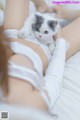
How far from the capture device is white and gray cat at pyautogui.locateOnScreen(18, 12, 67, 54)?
1.08 meters

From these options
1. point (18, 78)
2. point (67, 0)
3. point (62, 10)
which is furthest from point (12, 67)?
point (67, 0)

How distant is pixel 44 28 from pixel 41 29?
13 mm

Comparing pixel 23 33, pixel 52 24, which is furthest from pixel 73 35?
pixel 23 33

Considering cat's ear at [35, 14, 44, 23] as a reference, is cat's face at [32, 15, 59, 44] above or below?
below

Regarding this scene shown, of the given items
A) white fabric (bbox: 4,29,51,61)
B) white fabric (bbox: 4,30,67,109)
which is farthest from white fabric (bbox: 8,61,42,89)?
white fabric (bbox: 4,29,51,61)

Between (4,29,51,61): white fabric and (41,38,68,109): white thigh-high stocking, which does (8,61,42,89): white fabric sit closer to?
(41,38,68,109): white thigh-high stocking

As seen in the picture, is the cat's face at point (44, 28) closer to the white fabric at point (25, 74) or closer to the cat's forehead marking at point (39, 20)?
the cat's forehead marking at point (39, 20)

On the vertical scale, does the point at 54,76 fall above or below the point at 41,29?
below

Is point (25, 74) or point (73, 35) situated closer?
point (25, 74)

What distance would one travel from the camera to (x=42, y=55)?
3.41 feet

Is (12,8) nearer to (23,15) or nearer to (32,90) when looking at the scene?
(23,15)

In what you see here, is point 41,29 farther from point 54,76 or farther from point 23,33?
point 54,76

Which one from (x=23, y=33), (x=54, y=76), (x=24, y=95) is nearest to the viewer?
(x=24, y=95)

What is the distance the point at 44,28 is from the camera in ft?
3.53
